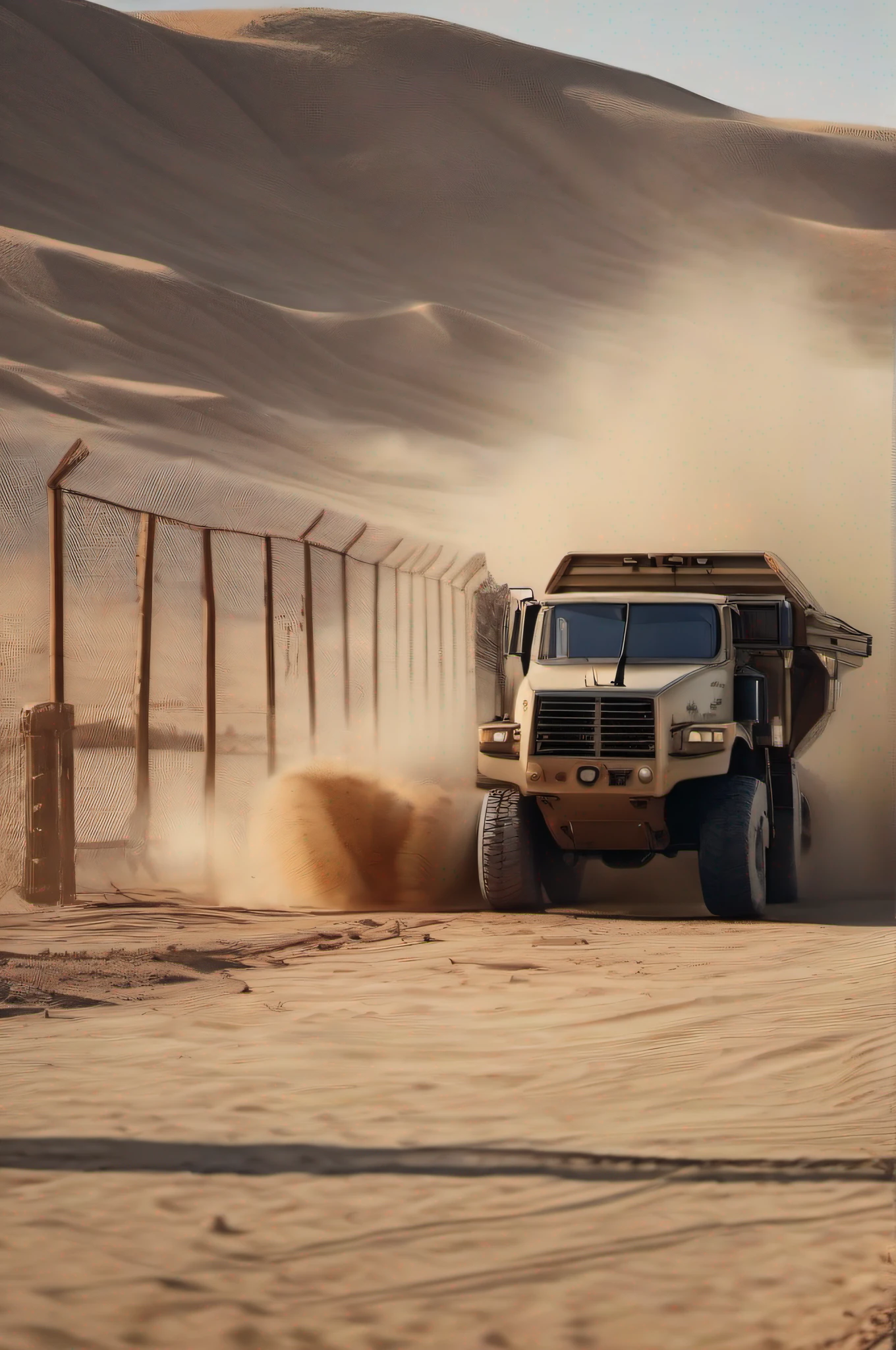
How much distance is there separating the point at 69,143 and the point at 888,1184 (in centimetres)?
6204

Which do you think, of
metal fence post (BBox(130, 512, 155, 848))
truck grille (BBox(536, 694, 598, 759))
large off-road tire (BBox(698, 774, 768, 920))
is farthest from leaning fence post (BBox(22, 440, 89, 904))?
large off-road tire (BBox(698, 774, 768, 920))

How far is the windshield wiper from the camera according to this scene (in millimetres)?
11266

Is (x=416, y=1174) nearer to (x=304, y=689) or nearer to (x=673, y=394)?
(x=304, y=689)

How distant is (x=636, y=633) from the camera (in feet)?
38.7

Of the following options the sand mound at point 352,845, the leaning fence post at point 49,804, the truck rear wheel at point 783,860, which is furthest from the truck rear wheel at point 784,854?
the leaning fence post at point 49,804

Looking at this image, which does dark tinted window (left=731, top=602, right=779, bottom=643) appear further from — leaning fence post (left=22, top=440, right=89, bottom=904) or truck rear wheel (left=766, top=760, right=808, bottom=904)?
leaning fence post (left=22, top=440, right=89, bottom=904)

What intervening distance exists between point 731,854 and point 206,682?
5.34 meters

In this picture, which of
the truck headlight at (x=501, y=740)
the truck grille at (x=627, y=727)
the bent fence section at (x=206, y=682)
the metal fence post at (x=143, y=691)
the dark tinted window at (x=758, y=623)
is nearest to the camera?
the truck grille at (x=627, y=727)

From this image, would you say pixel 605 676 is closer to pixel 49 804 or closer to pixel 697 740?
pixel 697 740

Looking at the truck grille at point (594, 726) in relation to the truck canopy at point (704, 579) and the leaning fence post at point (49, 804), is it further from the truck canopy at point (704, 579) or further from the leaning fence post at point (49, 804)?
the leaning fence post at point (49, 804)

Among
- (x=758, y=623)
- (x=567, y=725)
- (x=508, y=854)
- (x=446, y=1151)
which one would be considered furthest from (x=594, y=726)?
(x=446, y=1151)

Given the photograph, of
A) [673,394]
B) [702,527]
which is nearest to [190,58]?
[673,394]

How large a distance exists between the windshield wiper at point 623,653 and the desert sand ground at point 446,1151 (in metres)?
2.78

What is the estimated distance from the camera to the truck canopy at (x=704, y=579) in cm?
1270
